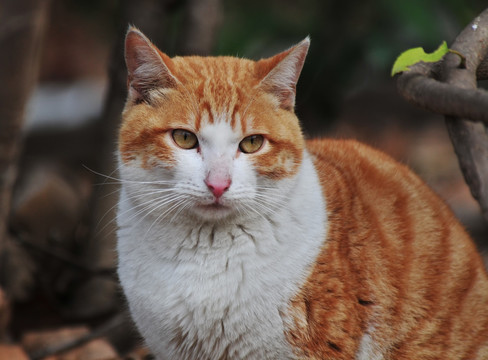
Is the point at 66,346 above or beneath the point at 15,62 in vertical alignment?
beneath

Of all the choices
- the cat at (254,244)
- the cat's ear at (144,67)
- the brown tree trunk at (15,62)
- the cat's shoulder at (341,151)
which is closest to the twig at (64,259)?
the brown tree trunk at (15,62)

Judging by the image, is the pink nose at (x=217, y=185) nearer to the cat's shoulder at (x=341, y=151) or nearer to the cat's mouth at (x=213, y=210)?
the cat's mouth at (x=213, y=210)

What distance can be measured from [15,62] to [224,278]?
→ 2.27 m

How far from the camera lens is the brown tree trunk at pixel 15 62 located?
4.19 m

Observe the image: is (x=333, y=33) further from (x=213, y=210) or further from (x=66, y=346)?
(x=213, y=210)

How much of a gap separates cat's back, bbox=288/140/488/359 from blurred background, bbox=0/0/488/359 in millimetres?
1193

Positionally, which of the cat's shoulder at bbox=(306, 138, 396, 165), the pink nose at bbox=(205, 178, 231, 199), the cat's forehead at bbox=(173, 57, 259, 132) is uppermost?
the cat's forehead at bbox=(173, 57, 259, 132)

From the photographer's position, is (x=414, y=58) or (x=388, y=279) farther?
(x=388, y=279)

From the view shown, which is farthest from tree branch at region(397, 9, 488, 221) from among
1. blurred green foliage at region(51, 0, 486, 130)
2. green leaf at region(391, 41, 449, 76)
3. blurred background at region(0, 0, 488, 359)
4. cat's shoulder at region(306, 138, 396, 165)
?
blurred green foliage at region(51, 0, 486, 130)

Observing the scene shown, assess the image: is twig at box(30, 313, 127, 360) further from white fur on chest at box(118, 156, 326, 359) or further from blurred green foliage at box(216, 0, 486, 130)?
blurred green foliage at box(216, 0, 486, 130)

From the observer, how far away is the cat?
265 centimetres

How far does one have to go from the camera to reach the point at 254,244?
2750mm

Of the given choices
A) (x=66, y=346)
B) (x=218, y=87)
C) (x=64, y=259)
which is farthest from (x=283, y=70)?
(x=64, y=259)

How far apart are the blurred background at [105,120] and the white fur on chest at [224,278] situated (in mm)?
1250
